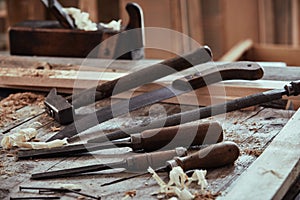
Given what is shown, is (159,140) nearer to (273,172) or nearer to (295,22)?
(273,172)

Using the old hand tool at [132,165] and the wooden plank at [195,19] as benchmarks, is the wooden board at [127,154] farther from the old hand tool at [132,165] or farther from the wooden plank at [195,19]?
the wooden plank at [195,19]

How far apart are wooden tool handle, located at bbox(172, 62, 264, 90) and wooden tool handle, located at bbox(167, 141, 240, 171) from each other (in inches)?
16.7

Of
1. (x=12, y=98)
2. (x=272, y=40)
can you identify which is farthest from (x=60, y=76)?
(x=272, y=40)

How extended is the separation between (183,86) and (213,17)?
104 inches

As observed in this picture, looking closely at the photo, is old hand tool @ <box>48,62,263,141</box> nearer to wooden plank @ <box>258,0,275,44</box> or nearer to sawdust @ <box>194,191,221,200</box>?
sawdust @ <box>194,191,221,200</box>

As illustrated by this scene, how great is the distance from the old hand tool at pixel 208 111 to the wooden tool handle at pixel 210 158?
209 millimetres

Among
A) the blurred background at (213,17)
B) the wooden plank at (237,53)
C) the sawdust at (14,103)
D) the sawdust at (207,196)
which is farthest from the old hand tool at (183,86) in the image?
the blurred background at (213,17)

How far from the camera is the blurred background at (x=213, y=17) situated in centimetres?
419

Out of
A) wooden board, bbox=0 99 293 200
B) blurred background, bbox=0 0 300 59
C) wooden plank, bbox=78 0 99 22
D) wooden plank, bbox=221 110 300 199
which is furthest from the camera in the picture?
blurred background, bbox=0 0 300 59

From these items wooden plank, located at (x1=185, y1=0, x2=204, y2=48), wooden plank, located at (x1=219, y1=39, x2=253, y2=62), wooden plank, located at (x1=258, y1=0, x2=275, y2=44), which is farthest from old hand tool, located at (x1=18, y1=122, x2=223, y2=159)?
wooden plank, located at (x1=258, y1=0, x2=275, y2=44)

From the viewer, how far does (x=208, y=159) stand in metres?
1.33

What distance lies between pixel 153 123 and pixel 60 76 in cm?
52

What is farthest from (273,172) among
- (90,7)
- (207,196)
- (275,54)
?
(90,7)

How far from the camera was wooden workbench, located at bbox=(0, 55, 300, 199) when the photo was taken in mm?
1267
